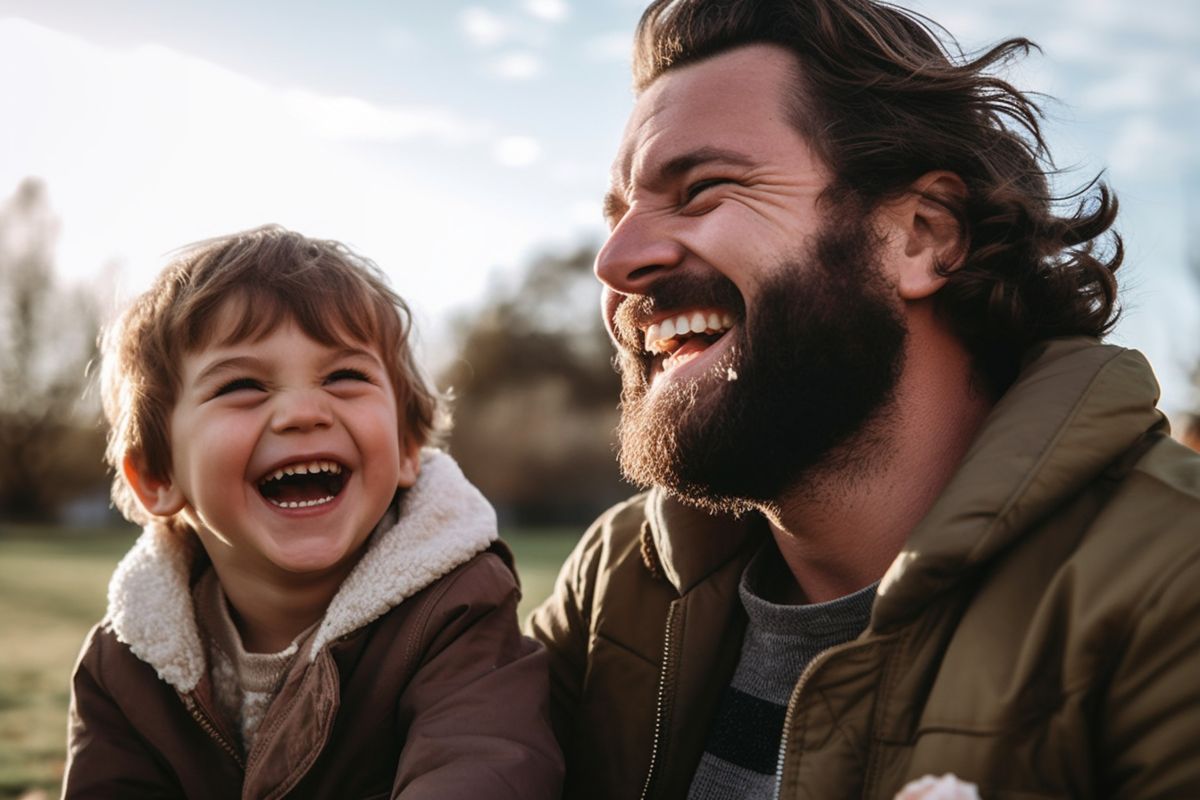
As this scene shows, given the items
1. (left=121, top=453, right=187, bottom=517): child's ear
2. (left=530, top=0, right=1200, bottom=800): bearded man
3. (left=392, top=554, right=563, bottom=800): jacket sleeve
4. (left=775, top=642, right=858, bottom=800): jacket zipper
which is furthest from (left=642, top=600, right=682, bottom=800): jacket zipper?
(left=121, top=453, right=187, bottom=517): child's ear

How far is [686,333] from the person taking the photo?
2.59 meters

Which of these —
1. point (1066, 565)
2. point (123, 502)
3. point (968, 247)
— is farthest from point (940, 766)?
point (123, 502)

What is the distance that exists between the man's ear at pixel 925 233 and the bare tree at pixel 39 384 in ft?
106

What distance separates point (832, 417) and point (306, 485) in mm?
1436

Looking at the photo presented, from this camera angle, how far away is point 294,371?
268 cm

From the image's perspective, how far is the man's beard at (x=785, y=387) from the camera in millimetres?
2438

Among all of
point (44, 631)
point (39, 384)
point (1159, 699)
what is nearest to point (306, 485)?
point (1159, 699)

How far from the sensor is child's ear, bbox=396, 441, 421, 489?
297 centimetres

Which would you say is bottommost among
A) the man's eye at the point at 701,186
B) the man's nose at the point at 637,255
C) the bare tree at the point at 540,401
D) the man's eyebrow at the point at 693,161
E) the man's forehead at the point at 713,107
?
the bare tree at the point at 540,401

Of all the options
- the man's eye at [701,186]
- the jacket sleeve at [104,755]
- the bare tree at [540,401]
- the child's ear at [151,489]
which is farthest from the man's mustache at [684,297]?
the bare tree at [540,401]

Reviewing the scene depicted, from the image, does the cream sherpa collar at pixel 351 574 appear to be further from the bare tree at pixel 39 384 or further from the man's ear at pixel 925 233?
the bare tree at pixel 39 384

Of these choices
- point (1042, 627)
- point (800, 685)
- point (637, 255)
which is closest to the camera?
point (1042, 627)

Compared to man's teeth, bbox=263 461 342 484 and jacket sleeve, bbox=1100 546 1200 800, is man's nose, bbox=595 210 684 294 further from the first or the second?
jacket sleeve, bbox=1100 546 1200 800

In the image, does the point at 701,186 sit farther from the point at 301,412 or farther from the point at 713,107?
the point at 301,412
